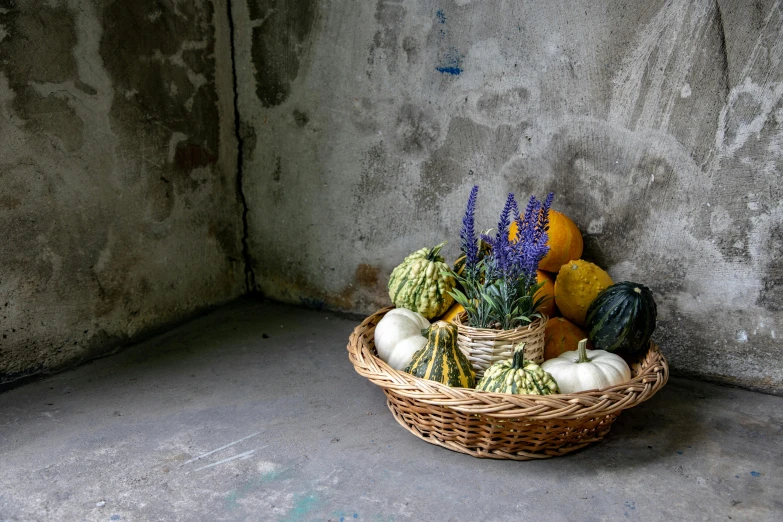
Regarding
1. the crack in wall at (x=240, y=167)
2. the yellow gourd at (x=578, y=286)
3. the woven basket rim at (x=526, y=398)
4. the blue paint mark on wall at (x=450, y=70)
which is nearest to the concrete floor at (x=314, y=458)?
the woven basket rim at (x=526, y=398)

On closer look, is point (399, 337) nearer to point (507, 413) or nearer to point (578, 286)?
point (507, 413)

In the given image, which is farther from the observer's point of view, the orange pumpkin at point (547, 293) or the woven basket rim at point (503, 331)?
the orange pumpkin at point (547, 293)

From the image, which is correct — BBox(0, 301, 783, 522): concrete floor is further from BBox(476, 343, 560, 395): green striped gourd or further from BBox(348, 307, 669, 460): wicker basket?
BBox(476, 343, 560, 395): green striped gourd

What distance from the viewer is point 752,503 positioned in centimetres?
195

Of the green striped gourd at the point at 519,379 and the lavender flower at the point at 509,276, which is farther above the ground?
the lavender flower at the point at 509,276

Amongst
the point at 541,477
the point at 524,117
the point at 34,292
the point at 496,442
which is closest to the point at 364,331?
the point at 496,442

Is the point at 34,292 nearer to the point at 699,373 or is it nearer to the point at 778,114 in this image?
the point at 699,373

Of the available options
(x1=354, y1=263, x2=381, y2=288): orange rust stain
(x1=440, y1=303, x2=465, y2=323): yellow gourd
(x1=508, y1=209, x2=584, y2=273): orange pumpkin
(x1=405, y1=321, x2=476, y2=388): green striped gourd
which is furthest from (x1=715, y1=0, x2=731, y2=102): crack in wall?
(x1=354, y1=263, x2=381, y2=288): orange rust stain

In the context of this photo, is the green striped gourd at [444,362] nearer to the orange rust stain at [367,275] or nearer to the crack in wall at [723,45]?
the orange rust stain at [367,275]

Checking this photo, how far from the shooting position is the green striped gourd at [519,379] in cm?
206

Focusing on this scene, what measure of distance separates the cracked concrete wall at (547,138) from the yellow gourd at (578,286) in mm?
283

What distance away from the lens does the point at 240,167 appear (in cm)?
369

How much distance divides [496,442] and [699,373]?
1153 mm

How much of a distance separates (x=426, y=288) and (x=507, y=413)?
807 mm
